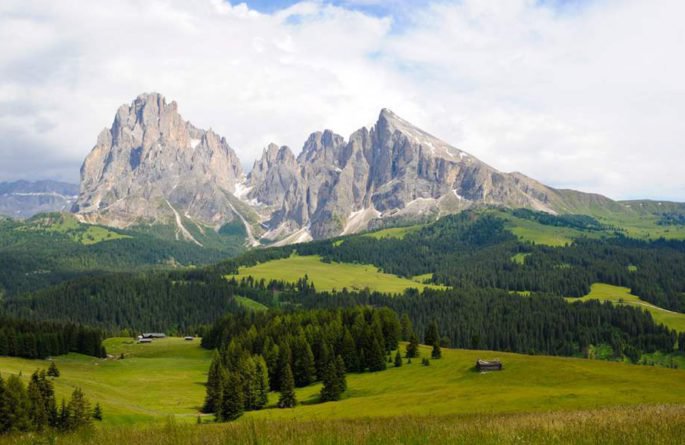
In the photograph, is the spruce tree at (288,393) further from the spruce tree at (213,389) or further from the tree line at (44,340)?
the tree line at (44,340)

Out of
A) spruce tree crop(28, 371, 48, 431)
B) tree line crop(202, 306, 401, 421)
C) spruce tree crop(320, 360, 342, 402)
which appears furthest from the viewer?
tree line crop(202, 306, 401, 421)

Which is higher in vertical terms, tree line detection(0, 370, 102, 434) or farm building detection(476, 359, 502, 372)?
tree line detection(0, 370, 102, 434)

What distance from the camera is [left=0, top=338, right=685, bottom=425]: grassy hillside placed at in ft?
188

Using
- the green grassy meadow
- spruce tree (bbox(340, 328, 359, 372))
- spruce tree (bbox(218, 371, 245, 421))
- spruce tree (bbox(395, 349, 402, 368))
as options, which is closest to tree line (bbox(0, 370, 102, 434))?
the green grassy meadow

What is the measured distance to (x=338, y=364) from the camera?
9181 centimetres

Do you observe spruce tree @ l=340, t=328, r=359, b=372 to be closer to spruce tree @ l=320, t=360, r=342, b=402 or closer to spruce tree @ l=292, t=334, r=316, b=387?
spruce tree @ l=292, t=334, r=316, b=387

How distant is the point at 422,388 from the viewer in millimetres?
83000

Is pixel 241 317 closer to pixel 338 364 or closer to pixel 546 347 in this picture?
pixel 338 364

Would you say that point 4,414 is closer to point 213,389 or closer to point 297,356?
point 213,389

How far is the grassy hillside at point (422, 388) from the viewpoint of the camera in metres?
57.2

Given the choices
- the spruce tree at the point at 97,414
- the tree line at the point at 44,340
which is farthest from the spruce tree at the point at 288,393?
the tree line at the point at 44,340

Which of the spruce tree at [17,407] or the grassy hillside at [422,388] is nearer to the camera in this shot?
the spruce tree at [17,407]

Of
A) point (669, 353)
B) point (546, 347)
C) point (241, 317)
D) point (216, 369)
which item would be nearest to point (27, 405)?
point (216, 369)

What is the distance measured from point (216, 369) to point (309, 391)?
60.5ft
